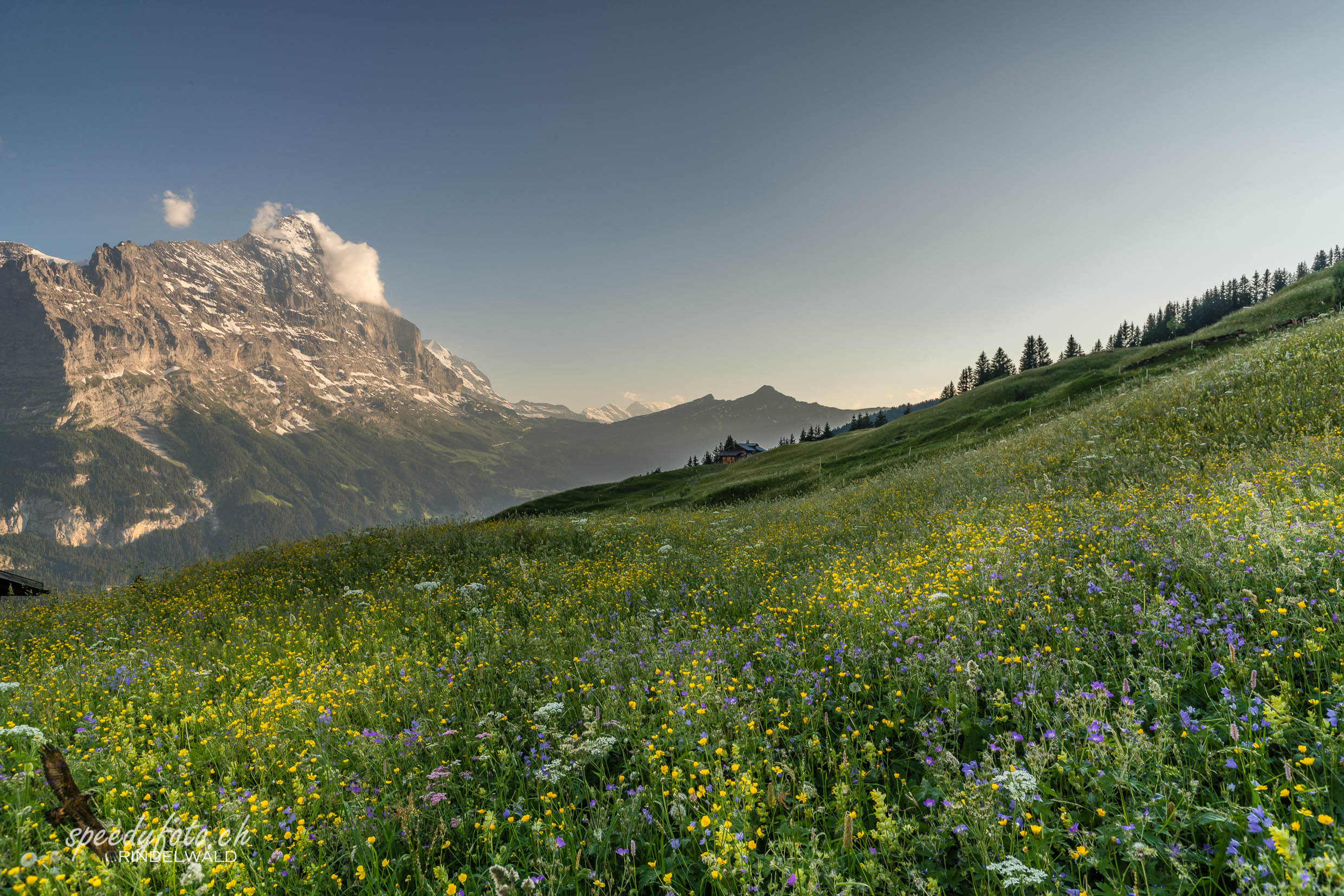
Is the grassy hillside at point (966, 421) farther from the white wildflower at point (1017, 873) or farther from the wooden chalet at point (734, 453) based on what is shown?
the wooden chalet at point (734, 453)

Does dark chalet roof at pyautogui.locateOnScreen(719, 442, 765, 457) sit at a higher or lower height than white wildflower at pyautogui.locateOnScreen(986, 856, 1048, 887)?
higher

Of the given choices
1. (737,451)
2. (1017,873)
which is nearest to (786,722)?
(1017,873)

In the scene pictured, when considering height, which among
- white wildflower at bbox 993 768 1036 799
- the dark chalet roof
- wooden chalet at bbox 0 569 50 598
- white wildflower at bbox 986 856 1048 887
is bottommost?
white wildflower at bbox 986 856 1048 887

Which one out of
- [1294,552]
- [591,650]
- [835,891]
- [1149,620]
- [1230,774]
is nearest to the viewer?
[835,891]

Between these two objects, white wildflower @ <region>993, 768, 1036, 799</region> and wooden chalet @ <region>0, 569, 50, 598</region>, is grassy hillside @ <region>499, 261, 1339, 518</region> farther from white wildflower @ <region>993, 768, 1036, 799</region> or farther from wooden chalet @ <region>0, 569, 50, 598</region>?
white wildflower @ <region>993, 768, 1036, 799</region>

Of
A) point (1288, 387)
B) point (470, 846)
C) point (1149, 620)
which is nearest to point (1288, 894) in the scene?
point (1149, 620)

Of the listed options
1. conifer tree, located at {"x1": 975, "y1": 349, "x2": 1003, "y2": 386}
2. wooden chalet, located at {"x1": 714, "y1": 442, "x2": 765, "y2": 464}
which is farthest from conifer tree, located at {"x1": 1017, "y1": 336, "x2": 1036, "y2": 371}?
wooden chalet, located at {"x1": 714, "y1": 442, "x2": 765, "y2": 464}

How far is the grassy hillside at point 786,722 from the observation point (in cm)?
339

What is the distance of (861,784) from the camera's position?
427cm

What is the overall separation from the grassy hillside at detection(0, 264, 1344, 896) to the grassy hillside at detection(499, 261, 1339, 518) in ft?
101

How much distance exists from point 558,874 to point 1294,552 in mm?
7846

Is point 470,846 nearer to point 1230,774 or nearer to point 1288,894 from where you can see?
point 1288,894

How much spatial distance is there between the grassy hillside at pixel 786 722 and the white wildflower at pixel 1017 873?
0.09 feet

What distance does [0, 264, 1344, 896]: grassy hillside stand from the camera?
3.39 meters
